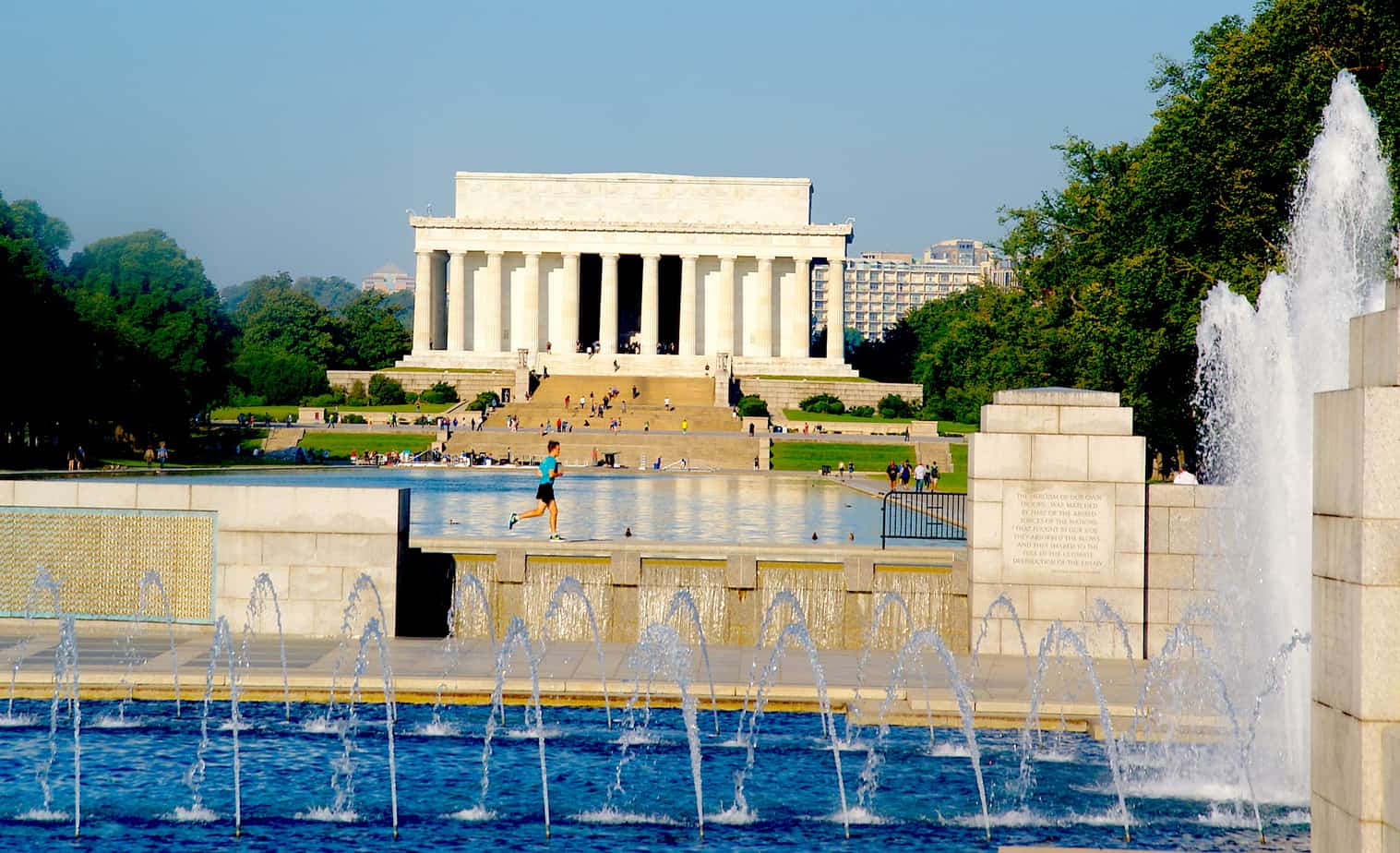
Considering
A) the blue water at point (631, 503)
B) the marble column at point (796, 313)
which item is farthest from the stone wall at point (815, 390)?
the blue water at point (631, 503)

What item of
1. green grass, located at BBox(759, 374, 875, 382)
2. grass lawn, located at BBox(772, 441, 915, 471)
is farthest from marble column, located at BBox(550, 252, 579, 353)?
grass lawn, located at BBox(772, 441, 915, 471)

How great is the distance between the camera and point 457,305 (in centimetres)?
11344

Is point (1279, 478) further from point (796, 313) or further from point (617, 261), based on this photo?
point (617, 261)

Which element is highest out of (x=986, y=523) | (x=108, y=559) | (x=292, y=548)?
(x=986, y=523)

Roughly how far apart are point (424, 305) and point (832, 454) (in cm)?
4976

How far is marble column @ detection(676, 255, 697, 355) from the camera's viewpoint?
112250mm

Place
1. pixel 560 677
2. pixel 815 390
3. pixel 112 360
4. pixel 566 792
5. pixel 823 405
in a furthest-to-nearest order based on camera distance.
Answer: pixel 815 390 → pixel 823 405 → pixel 112 360 → pixel 560 677 → pixel 566 792

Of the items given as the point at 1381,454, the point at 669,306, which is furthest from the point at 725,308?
the point at 1381,454

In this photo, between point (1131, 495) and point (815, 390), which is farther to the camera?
point (815, 390)

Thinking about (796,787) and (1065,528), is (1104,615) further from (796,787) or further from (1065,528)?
(796,787)

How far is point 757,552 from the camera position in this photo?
21.4 m

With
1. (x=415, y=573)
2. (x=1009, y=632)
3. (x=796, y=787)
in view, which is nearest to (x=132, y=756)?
(x=796, y=787)

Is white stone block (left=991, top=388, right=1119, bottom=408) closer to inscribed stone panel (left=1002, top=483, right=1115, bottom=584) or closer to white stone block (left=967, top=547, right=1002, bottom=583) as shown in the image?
inscribed stone panel (left=1002, top=483, right=1115, bottom=584)

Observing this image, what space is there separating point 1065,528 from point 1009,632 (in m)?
1.39
